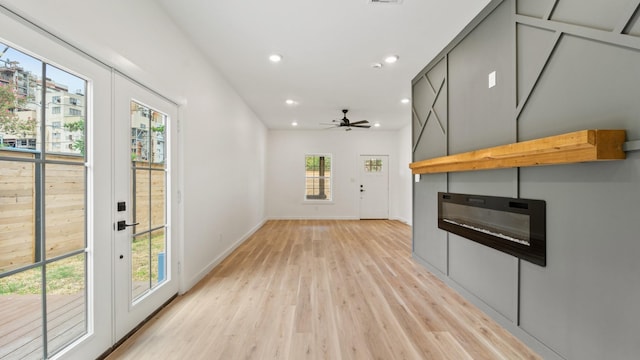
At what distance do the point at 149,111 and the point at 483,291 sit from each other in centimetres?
346

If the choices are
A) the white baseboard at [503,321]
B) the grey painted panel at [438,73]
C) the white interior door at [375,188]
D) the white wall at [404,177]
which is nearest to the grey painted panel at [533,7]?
the grey painted panel at [438,73]

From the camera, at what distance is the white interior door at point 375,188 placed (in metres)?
8.34

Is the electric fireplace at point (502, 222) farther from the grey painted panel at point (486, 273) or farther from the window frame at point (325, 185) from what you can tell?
the window frame at point (325, 185)

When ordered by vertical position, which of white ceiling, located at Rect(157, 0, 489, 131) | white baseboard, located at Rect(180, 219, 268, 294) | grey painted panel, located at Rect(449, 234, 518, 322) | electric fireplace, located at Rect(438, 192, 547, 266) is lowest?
white baseboard, located at Rect(180, 219, 268, 294)

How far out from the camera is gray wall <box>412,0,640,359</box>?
1384mm

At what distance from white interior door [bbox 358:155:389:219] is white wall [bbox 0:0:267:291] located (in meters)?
3.96

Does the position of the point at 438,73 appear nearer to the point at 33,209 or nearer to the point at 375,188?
the point at 33,209

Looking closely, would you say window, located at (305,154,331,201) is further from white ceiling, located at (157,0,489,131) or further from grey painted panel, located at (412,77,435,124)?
grey painted panel, located at (412,77,435,124)

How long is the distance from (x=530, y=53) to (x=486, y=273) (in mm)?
1855

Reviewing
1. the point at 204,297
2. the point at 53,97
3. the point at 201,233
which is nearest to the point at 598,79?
the point at 53,97

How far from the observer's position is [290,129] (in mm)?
→ 8188

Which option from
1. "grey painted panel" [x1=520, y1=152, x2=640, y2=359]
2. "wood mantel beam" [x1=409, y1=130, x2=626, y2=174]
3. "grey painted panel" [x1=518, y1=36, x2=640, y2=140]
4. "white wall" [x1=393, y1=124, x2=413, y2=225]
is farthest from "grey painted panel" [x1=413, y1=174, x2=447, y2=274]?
"white wall" [x1=393, y1=124, x2=413, y2=225]

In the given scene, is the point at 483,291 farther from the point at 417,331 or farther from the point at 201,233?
the point at 201,233

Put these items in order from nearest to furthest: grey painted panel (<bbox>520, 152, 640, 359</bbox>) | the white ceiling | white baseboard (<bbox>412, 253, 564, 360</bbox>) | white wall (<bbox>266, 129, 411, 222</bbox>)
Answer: grey painted panel (<bbox>520, 152, 640, 359</bbox>), white baseboard (<bbox>412, 253, 564, 360</bbox>), the white ceiling, white wall (<bbox>266, 129, 411, 222</bbox>)
